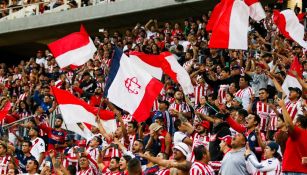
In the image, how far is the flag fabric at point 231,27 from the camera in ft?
44.7

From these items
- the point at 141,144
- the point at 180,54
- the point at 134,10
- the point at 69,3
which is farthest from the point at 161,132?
the point at 69,3

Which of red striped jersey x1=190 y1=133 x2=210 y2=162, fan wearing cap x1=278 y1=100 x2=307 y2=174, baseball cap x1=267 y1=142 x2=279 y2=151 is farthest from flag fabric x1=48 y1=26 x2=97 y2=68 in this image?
fan wearing cap x1=278 y1=100 x2=307 y2=174

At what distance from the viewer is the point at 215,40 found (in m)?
13.8

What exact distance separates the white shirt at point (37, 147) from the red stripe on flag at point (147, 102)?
3.47 meters

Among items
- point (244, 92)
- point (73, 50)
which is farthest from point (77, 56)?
point (244, 92)

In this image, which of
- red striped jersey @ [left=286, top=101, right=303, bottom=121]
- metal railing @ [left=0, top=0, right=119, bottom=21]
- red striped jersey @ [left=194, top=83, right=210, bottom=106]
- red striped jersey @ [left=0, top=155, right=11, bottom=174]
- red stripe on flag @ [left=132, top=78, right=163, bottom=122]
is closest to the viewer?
red stripe on flag @ [left=132, top=78, right=163, bottom=122]

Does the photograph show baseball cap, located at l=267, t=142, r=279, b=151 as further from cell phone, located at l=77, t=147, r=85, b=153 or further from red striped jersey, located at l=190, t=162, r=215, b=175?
cell phone, located at l=77, t=147, r=85, b=153

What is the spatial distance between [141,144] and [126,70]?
126 cm

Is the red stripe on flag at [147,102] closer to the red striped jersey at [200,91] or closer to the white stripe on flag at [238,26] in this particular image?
the white stripe on flag at [238,26]

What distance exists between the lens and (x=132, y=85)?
507 inches

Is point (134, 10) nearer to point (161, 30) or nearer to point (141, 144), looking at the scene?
point (161, 30)

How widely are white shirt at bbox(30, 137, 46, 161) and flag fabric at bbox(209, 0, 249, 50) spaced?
408 centimetres

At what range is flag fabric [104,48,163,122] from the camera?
1266cm

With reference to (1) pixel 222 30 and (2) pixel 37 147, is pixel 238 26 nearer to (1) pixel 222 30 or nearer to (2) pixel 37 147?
(1) pixel 222 30
